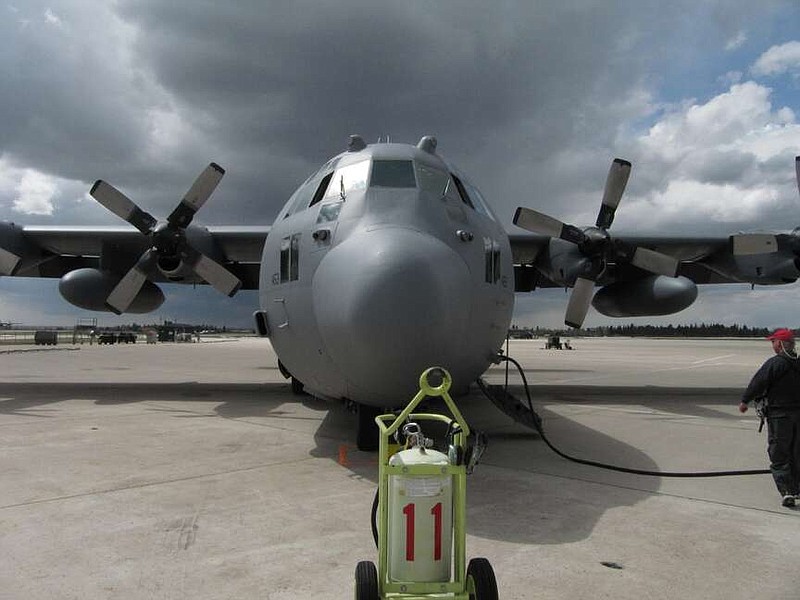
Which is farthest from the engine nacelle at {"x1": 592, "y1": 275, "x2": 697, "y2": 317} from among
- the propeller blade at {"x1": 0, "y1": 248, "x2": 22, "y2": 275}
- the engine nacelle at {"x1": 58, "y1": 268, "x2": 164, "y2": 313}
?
the propeller blade at {"x1": 0, "y1": 248, "x2": 22, "y2": 275}

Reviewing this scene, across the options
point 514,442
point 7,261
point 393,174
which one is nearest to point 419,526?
point 393,174

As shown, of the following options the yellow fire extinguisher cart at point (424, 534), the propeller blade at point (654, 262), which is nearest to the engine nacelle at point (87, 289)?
the propeller blade at point (654, 262)

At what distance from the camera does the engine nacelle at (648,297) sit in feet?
47.8

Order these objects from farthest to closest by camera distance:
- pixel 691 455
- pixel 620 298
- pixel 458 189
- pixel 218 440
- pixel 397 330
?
1. pixel 620 298
2. pixel 218 440
3. pixel 691 455
4. pixel 458 189
5. pixel 397 330

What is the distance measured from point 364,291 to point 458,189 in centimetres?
288

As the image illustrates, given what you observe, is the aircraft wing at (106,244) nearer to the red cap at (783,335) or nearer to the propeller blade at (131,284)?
the propeller blade at (131,284)

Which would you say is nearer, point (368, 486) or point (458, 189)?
point (368, 486)

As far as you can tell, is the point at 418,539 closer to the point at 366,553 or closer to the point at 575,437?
the point at 366,553

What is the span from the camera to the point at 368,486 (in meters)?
6.32

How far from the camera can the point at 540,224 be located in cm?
1234

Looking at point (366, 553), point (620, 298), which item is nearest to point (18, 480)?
point (366, 553)

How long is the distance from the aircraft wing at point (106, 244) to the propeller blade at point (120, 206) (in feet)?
5.63

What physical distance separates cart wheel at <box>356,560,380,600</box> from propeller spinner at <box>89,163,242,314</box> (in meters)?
10.7

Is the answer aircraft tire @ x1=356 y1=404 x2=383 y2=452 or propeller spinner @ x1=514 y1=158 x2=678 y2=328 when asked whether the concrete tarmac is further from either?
propeller spinner @ x1=514 y1=158 x2=678 y2=328
